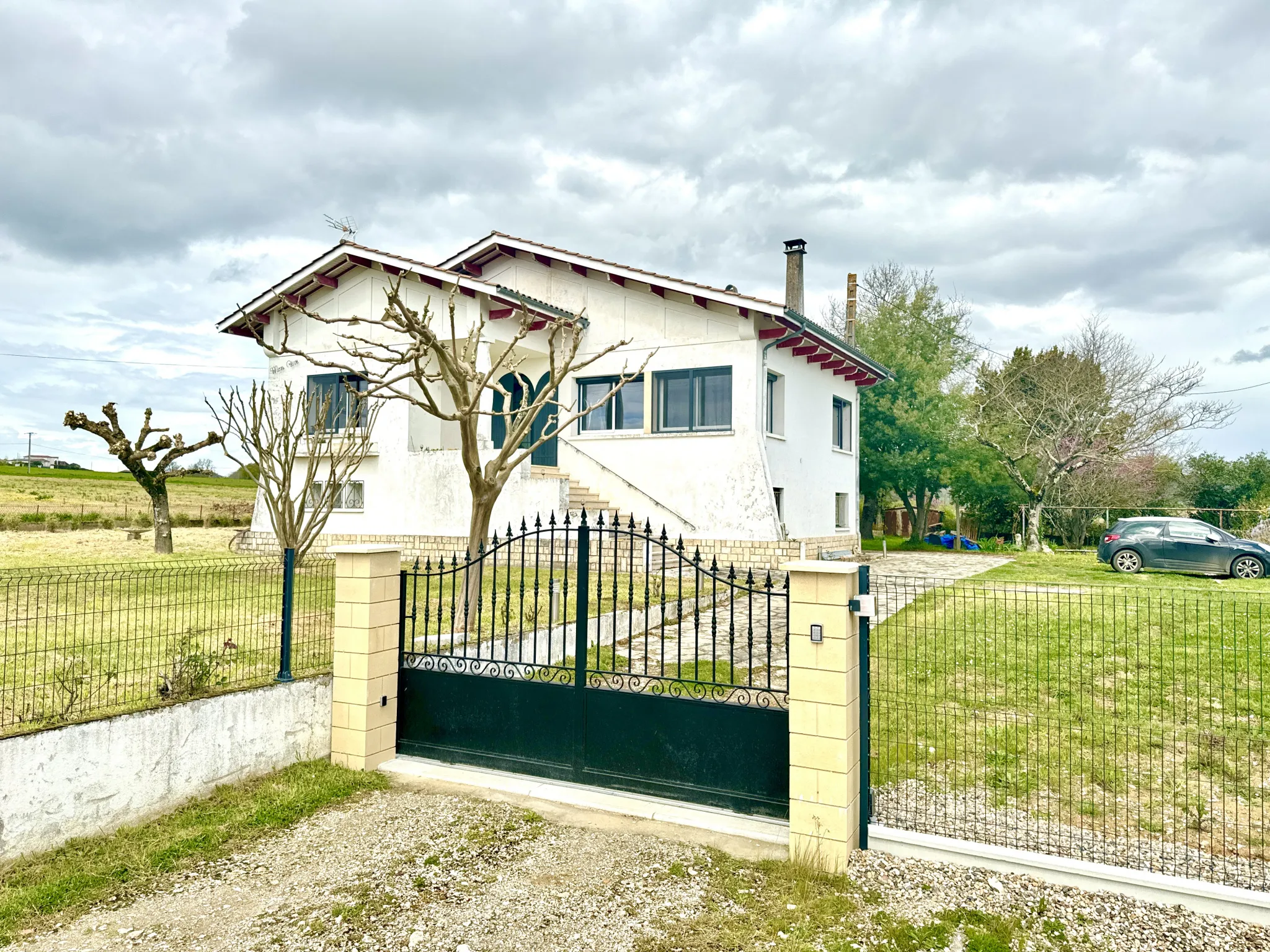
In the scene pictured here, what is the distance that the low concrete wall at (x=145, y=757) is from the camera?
4695 mm

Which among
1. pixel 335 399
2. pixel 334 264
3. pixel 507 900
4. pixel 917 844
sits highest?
pixel 334 264

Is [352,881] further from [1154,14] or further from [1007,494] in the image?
[1007,494]

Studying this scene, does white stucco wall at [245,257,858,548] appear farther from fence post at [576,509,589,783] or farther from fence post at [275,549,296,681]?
fence post at [576,509,589,783]

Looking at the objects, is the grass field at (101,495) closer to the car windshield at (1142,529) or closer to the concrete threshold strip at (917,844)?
the concrete threshold strip at (917,844)

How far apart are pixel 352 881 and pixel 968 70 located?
11953 mm

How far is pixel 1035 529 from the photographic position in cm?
2644

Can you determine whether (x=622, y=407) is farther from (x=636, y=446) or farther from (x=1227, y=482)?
(x=1227, y=482)

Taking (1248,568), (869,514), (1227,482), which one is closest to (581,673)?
(1248,568)

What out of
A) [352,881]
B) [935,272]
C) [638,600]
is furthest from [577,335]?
[935,272]

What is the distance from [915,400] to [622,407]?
1310 cm

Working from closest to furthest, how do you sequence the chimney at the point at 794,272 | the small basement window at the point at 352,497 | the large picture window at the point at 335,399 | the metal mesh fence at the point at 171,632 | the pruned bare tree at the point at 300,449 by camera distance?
the metal mesh fence at the point at 171,632 → the pruned bare tree at the point at 300,449 → the large picture window at the point at 335,399 → the small basement window at the point at 352,497 → the chimney at the point at 794,272

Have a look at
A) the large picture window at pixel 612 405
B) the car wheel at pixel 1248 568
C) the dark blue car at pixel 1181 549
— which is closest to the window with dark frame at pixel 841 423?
the large picture window at pixel 612 405

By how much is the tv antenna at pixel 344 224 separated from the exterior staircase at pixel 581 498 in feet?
20.3

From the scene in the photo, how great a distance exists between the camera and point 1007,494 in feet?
101
